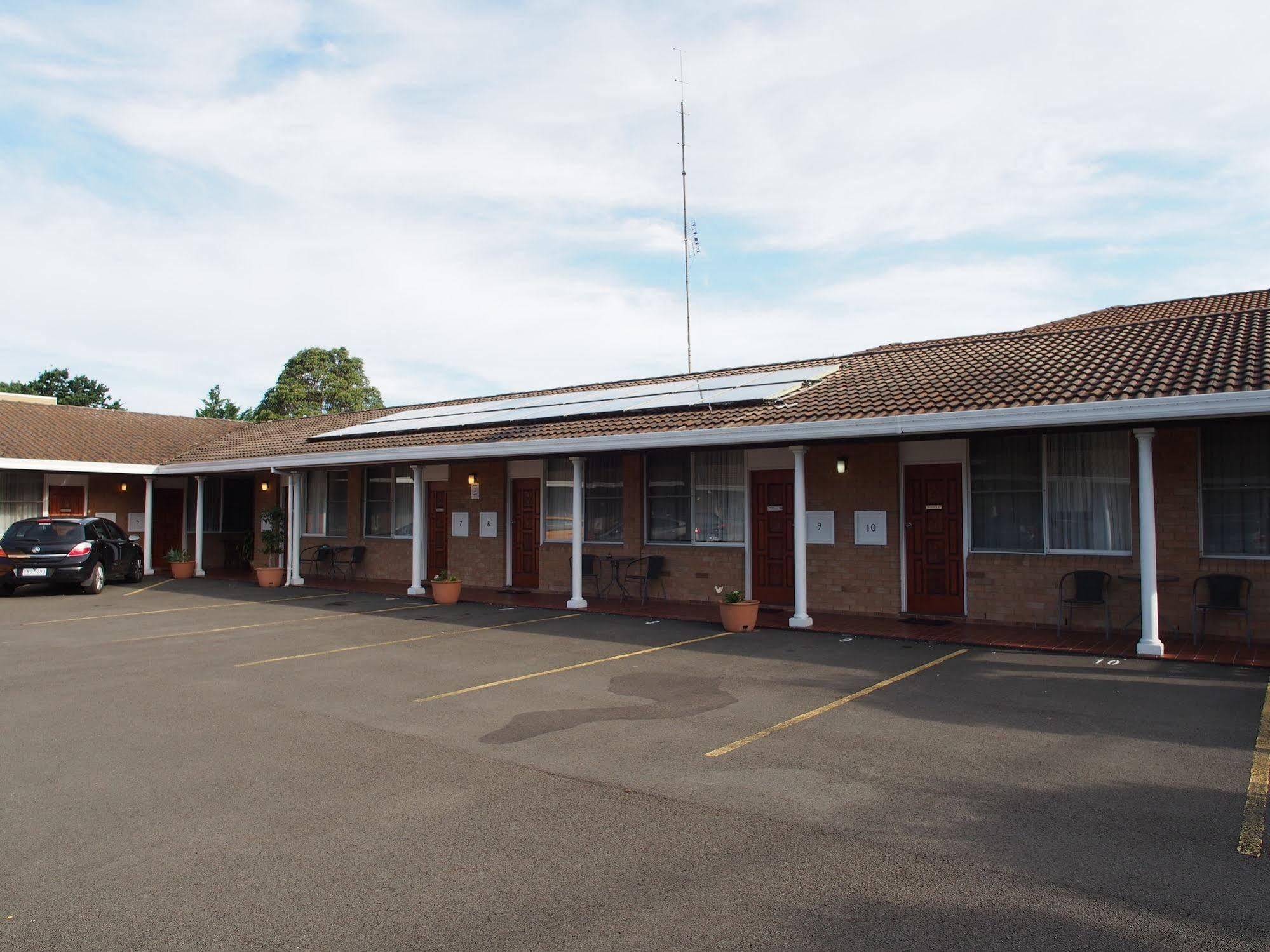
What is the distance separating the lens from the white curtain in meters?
11.0

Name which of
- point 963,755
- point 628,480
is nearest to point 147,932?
point 963,755

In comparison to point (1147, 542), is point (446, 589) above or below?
below

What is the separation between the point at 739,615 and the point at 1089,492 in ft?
15.6

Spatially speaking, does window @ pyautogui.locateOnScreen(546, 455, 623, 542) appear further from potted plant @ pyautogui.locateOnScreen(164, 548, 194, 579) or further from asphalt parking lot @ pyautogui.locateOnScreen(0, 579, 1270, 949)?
potted plant @ pyautogui.locateOnScreen(164, 548, 194, 579)

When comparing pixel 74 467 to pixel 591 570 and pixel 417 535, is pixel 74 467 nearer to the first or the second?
pixel 417 535

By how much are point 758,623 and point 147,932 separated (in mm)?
9574

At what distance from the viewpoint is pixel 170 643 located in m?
11.1

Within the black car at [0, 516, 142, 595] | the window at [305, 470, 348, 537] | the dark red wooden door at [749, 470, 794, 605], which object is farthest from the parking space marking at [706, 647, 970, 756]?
the black car at [0, 516, 142, 595]

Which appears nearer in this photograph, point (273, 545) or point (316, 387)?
point (273, 545)

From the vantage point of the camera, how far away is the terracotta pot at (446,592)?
15.5 meters

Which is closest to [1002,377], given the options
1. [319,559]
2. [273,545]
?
[319,559]

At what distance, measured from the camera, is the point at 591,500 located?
16219 millimetres

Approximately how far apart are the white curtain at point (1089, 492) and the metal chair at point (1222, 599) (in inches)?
40.0

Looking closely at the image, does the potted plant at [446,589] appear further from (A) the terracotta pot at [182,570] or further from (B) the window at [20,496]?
(B) the window at [20,496]
